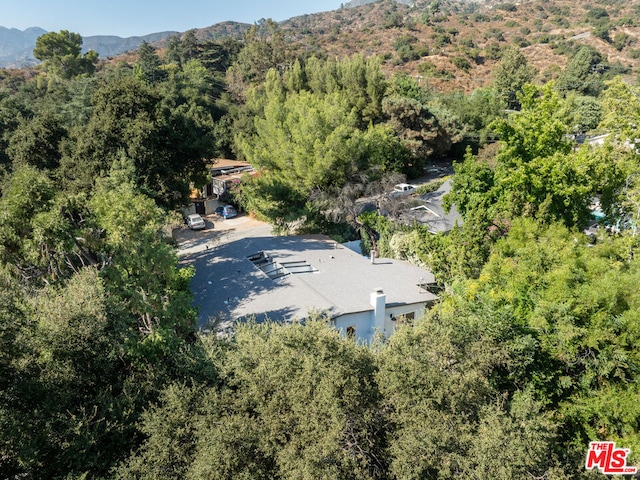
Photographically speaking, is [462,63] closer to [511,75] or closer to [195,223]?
[511,75]

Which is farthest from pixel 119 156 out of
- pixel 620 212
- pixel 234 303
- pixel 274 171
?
pixel 620 212

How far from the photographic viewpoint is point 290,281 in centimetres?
1578

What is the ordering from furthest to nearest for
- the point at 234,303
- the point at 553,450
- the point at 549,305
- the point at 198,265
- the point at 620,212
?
the point at 198,265, the point at 620,212, the point at 234,303, the point at 549,305, the point at 553,450

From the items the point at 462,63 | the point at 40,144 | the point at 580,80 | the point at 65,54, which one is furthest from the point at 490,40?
the point at 40,144

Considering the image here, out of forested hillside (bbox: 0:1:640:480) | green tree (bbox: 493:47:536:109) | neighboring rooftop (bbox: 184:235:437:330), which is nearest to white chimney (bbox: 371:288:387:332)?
neighboring rooftop (bbox: 184:235:437:330)

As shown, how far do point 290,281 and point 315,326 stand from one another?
7.33 m

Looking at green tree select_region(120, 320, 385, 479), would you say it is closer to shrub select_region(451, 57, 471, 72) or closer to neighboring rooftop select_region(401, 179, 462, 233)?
neighboring rooftop select_region(401, 179, 462, 233)

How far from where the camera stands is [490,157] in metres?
34.6

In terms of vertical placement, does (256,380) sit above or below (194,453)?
above

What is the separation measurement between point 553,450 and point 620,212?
13081mm

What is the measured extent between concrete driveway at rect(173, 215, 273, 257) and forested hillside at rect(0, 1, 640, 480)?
13.0 feet

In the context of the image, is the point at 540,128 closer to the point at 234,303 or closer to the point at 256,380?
the point at 234,303

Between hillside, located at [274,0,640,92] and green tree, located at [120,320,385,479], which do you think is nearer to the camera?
green tree, located at [120,320,385,479]

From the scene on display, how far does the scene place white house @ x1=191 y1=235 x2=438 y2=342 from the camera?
45.0 ft
